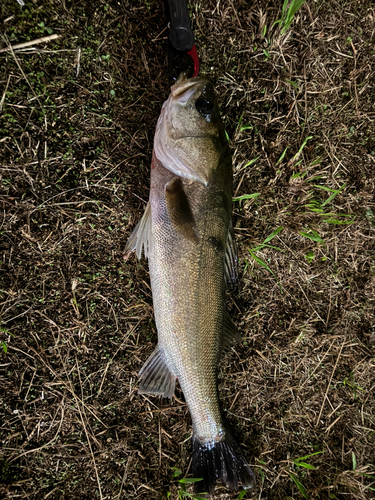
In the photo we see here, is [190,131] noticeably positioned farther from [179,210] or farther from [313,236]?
[313,236]

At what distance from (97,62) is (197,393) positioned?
2599 mm

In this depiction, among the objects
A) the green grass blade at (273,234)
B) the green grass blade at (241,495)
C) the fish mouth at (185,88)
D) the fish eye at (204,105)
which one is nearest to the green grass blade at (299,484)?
the green grass blade at (241,495)

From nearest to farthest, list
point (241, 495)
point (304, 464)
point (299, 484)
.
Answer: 1. point (241, 495)
2. point (299, 484)
3. point (304, 464)

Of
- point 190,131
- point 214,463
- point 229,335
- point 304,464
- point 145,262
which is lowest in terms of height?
point 304,464

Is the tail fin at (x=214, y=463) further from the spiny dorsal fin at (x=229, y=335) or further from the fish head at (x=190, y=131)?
the fish head at (x=190, y=131)

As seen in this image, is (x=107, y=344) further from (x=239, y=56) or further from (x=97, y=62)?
(x=239, y=56)

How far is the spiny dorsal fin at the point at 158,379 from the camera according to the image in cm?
211

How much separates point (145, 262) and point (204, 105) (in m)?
1.29

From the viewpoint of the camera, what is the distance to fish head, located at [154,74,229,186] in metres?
1.93

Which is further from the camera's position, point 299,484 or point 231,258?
point 299,484

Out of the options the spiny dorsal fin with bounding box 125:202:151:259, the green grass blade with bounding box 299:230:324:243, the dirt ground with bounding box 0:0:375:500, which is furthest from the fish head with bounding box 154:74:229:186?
the green grass blade with bounding box 299:230:324:243

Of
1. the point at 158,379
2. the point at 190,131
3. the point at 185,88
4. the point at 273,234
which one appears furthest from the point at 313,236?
the point at 158,379

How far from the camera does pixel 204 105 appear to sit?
195 centimetres

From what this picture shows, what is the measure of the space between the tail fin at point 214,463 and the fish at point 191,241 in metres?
0.21
